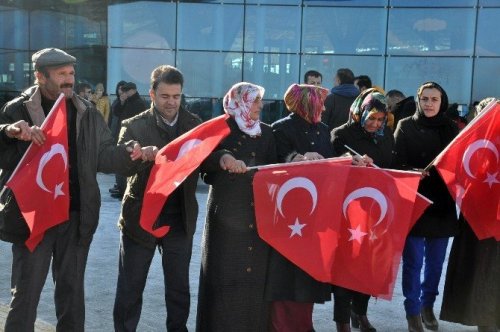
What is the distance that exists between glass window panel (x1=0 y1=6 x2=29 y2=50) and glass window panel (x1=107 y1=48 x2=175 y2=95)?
116 inches

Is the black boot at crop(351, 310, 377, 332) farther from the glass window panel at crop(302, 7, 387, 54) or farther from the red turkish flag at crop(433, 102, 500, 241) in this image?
the glass window panel at crop(302, 7, 387, 54)

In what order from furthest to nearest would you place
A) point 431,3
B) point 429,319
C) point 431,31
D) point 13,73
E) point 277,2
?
point 13,73 < point 277,2 < point 431,31 < point 431,3 < point 429,319

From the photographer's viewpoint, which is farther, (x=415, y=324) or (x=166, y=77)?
(x=415, y=324)

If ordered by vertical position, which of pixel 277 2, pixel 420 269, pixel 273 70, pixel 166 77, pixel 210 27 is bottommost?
pixel 420 269

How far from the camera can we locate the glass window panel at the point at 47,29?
19844 millimetres

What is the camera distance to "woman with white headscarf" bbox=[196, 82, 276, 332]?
16.3ft

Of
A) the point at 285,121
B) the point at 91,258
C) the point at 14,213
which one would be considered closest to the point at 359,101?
the point at 285,121

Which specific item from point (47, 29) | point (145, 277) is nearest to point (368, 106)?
point (145, 277)

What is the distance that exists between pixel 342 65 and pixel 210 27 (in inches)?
134

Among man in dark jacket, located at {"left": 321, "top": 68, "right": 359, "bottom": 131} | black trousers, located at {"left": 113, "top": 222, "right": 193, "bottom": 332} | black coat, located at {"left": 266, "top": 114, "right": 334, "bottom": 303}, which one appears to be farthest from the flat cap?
man in dark jacket, located at {"left": 321, "top": 68, "right": 359, "bottom": 131}

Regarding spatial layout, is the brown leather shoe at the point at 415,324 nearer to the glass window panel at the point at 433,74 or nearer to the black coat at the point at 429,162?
the black coat at the point at 429,162

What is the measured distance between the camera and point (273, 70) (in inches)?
Answer: 732

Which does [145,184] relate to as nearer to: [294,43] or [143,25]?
[294,43]

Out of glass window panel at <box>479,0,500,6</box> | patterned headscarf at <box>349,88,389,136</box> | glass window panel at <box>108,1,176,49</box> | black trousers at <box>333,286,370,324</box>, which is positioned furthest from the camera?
glass window panel at <box>108,1,176,49</box>
